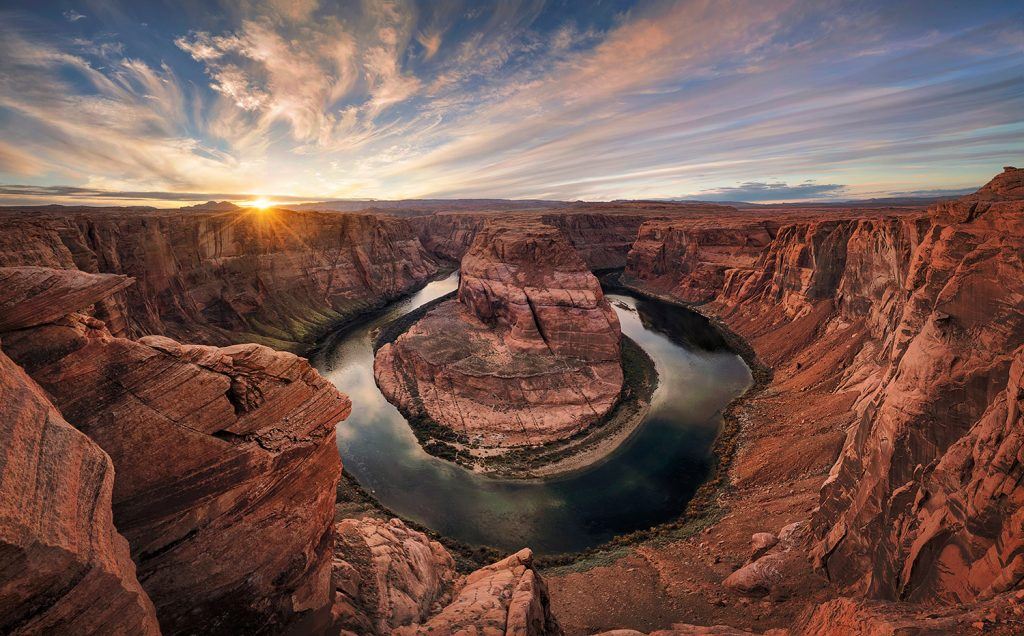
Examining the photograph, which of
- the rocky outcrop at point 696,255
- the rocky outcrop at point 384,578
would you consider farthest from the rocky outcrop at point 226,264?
the rocky outcrop at point 696,255

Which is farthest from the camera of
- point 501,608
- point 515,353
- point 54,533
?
point 515,353

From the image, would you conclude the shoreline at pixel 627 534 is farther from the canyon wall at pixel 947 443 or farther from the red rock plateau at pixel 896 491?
the canyon wall at pixel 947 443

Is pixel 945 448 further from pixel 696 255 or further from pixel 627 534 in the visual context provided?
pixel 696 255

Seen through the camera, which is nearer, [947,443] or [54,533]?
[54,533]

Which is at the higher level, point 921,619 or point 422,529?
point 921,619

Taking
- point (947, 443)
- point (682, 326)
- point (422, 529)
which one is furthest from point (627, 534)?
point (682, 326)

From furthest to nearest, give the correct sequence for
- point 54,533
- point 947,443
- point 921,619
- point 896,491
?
point 896,491
point 947,443
point 921,619
point 54,533

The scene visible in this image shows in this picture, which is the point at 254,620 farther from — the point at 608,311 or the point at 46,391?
the point at 608,311
